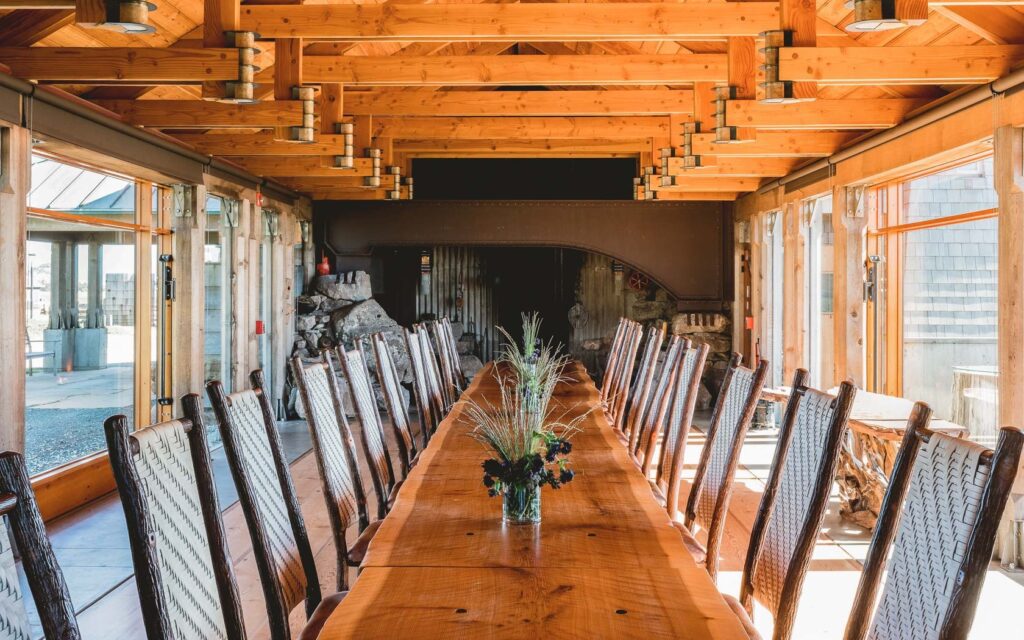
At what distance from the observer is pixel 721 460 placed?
9.72ft

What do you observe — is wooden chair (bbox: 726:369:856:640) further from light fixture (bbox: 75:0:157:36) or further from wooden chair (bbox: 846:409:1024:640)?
light fixture (bbox: 75:0:157:36)

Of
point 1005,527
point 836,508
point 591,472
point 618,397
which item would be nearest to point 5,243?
point 591,472

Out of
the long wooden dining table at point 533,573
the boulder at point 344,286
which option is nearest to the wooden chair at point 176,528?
the long wooden dining table at point 533,573

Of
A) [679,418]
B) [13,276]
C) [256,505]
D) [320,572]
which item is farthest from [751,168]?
[256,505]

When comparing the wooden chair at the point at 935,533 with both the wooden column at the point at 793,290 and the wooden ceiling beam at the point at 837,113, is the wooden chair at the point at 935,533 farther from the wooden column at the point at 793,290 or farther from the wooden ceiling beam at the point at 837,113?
the wooden column at the point at 793,290

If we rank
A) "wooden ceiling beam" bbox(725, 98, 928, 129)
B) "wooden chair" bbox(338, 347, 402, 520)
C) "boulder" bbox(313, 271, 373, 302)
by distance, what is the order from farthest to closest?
1. "boulder" bbox(313, 271, 373, 302)
2. "wooden ceiling beam" bbox(725, 98, 928, 129)
3. "wooden chair" bbox(338, 347, 402, 520)

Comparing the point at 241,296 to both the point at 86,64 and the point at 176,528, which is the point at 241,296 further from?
the point at 176,528

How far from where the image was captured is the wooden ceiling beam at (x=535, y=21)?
4352 millimetres

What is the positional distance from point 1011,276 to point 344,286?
769 cm

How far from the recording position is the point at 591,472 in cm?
277

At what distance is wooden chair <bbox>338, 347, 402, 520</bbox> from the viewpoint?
3301mm

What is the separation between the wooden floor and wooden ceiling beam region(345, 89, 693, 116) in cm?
344

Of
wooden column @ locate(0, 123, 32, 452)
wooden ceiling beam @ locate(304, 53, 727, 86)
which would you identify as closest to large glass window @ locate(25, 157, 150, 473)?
wooden column @ locate(0, 123, 32, 452)

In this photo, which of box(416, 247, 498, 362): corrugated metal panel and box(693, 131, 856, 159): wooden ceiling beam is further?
box(416, 247, 498, 362): corrugated metal panel
